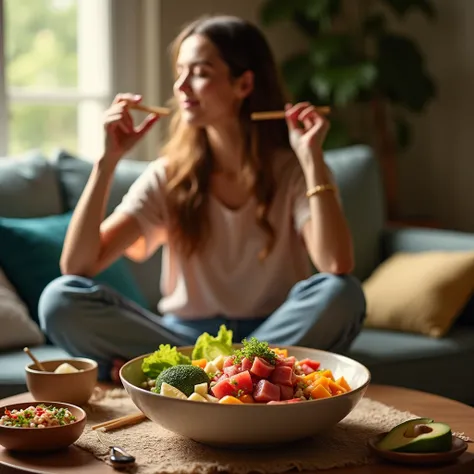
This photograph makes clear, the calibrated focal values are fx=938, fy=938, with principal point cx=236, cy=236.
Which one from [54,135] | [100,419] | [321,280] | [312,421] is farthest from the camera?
[54,135]

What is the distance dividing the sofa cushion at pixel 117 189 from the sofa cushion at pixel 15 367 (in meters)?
0.51

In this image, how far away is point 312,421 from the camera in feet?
4.94

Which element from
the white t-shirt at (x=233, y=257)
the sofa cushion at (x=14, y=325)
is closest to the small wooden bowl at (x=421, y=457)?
the white t-shirt at (x=233, y=257)

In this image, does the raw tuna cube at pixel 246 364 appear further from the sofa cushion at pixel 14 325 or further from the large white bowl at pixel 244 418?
the sofa cushion at pixel 14 325

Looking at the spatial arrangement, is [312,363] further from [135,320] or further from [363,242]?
[363,242]

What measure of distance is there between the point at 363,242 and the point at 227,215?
78cm

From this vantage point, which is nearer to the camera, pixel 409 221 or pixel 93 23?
pixel 93 23

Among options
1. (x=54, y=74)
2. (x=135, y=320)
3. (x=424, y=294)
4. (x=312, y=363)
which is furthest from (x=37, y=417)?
(x=54, y=74)

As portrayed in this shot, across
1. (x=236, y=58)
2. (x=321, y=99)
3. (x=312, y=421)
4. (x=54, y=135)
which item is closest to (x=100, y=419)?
(x=312, y=421)

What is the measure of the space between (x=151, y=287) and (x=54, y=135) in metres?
0.96

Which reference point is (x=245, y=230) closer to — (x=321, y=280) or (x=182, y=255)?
(x=182, y=255)

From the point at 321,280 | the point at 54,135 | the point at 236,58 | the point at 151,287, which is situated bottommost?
the point at 151,287

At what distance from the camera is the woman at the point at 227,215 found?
2361mm

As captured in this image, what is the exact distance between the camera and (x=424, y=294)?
9.39 feet
